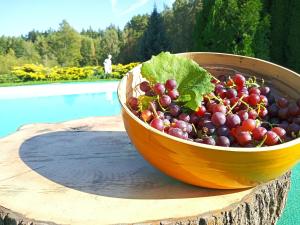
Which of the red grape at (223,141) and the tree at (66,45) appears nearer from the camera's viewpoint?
the red grape at (223,141)

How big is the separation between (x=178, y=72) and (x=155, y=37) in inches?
489

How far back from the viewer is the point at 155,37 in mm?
13406

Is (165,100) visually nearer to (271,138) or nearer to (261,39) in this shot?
(271,138)

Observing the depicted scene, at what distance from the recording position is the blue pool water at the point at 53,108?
20.0ft

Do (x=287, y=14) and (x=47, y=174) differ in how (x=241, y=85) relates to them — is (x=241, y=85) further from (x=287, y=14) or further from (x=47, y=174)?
(x=287, y=14)

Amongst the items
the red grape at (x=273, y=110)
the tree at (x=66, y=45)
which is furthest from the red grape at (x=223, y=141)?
the tree at (x=66, y=45)

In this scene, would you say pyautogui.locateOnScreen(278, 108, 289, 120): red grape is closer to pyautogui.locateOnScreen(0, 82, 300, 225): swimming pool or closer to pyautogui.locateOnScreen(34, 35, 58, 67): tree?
pyautogui.locateOnScreen(0, 82, 300, 225): swimming pool

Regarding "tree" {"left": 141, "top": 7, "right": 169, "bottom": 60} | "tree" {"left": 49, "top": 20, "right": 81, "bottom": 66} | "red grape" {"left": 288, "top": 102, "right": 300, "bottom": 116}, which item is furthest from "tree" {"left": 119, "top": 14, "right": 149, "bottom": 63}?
"red grape" {"left": 288, "top": 102, "right": 300, "bottom": 116}

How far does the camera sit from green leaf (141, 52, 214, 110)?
3.78 ft

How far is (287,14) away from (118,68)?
6.49 m

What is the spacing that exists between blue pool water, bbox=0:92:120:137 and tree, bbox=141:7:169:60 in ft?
17.5

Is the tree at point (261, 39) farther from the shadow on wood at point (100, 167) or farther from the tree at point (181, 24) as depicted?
the tree at point (181, 24)

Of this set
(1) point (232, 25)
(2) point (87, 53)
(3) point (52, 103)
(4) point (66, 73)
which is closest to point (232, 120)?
(1) point (232, 25)

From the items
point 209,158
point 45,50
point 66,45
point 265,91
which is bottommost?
point 45,50
